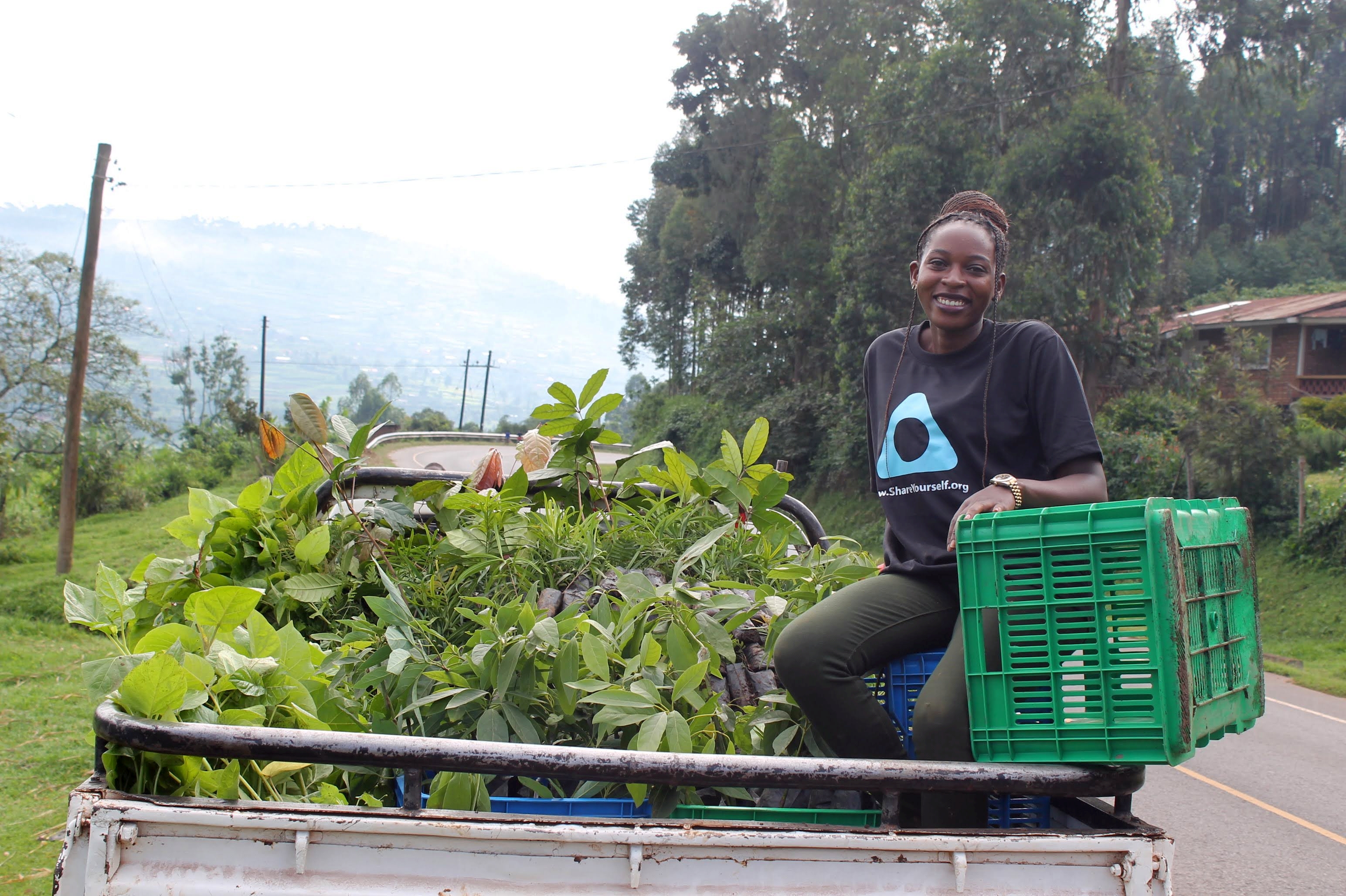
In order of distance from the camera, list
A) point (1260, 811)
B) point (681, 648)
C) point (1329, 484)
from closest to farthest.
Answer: point (681, 648) → point (1260, 811) → point (1329, 484)

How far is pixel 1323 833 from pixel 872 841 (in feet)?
20.3

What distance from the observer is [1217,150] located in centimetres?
5416

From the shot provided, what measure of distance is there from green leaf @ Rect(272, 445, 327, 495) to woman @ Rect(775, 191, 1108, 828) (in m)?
1.77

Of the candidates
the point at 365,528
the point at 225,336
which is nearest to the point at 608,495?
the point at 365,528

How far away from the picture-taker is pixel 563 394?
3.06 metres

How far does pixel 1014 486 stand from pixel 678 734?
36.2 inches

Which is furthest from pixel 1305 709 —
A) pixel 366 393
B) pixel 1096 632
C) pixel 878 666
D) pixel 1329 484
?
pixel 366 393

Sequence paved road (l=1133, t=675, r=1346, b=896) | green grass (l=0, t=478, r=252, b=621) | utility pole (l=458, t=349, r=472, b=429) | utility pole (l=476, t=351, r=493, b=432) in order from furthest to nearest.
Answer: utility pole (l=458, t=349, r=472, b=429) < utility pole (l=476, t=351, r=493, b=432) < green grass (l=0, t=478, r=252, b=621) < paved road (l=1133, t=675, r=1346, b=896)

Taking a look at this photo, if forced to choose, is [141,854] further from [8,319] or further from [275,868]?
[8,319]

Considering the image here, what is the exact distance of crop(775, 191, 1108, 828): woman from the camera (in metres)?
2.21

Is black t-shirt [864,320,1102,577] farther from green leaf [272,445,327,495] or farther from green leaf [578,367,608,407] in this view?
green leaf [272,445,327,495]

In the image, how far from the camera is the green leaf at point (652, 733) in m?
2.08

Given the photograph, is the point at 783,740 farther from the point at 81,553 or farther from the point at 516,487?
the point at 81,553

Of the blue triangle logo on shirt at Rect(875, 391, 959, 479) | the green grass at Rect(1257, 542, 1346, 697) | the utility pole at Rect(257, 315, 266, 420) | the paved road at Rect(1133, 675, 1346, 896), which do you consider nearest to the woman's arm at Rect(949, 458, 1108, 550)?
the blue triangle logo on shirt at Rect(875, 391, 959, 479)
